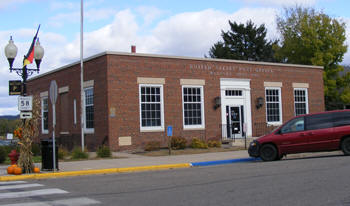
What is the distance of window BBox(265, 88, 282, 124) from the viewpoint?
86.7 feet

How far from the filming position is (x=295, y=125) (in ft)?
51.6

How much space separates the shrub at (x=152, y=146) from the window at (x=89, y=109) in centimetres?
336

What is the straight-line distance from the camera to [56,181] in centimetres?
1194

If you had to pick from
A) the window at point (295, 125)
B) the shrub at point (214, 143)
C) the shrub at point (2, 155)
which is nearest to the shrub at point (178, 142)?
the shrub at point (214, 143)

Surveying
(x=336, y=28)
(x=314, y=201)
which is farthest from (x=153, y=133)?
(x=336, y=28)

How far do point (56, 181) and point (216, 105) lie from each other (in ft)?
44.6

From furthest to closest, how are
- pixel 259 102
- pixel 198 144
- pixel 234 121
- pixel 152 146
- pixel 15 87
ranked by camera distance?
pixel 259 102 → pixel 234 121 → pixel 198 144 → pixel 152 146 → pixel 15 87

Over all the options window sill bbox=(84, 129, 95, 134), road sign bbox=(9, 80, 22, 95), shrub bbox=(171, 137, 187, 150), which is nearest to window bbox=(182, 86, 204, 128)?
shrub bbox=(171, 137, 187, 150)

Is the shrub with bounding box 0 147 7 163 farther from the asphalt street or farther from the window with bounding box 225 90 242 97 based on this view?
the window with bounding box 225 90 242 97

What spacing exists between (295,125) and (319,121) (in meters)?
0.89

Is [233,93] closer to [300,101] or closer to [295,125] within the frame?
[300,101]

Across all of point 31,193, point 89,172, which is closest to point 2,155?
point 89,172

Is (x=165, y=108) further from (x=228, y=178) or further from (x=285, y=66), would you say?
(x=228, y=178)

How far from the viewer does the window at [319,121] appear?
51.1 ft
